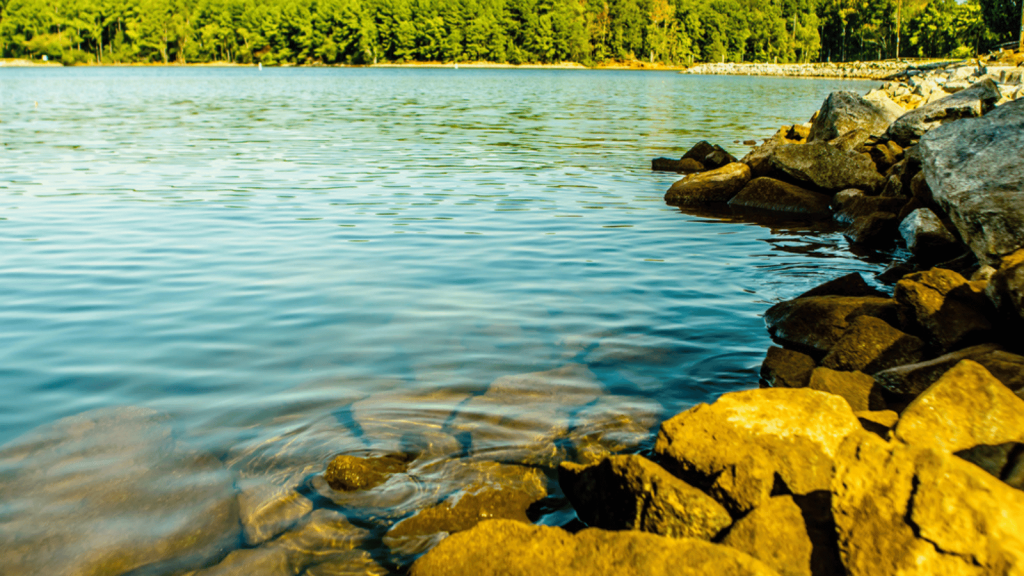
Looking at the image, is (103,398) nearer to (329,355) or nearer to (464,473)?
(329,355)

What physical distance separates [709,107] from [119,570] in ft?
134

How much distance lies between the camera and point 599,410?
16.6 feet

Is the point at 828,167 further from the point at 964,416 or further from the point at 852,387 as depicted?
the point at 964,416

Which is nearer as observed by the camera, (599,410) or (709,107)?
(599,410)

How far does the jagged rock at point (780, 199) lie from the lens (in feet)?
43.1

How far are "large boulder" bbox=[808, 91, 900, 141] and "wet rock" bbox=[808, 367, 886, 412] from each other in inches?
542

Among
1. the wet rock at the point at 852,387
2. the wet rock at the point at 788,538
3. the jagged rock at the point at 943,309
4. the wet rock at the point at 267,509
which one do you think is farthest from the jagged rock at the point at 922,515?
the jagged rock at the point at 943,309

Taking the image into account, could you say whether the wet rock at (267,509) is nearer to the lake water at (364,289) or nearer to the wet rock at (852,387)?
the lake water at (364,289)

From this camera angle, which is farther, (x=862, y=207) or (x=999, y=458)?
(x=862, y=207)

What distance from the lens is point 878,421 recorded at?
3.91 meters

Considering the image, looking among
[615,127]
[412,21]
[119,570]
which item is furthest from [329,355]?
[412,21]

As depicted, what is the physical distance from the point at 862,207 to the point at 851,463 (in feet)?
34.5

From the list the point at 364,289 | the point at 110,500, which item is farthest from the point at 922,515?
the point at 364,289

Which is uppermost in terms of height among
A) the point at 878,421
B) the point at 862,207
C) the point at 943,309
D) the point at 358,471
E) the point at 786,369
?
the point at 862,207
